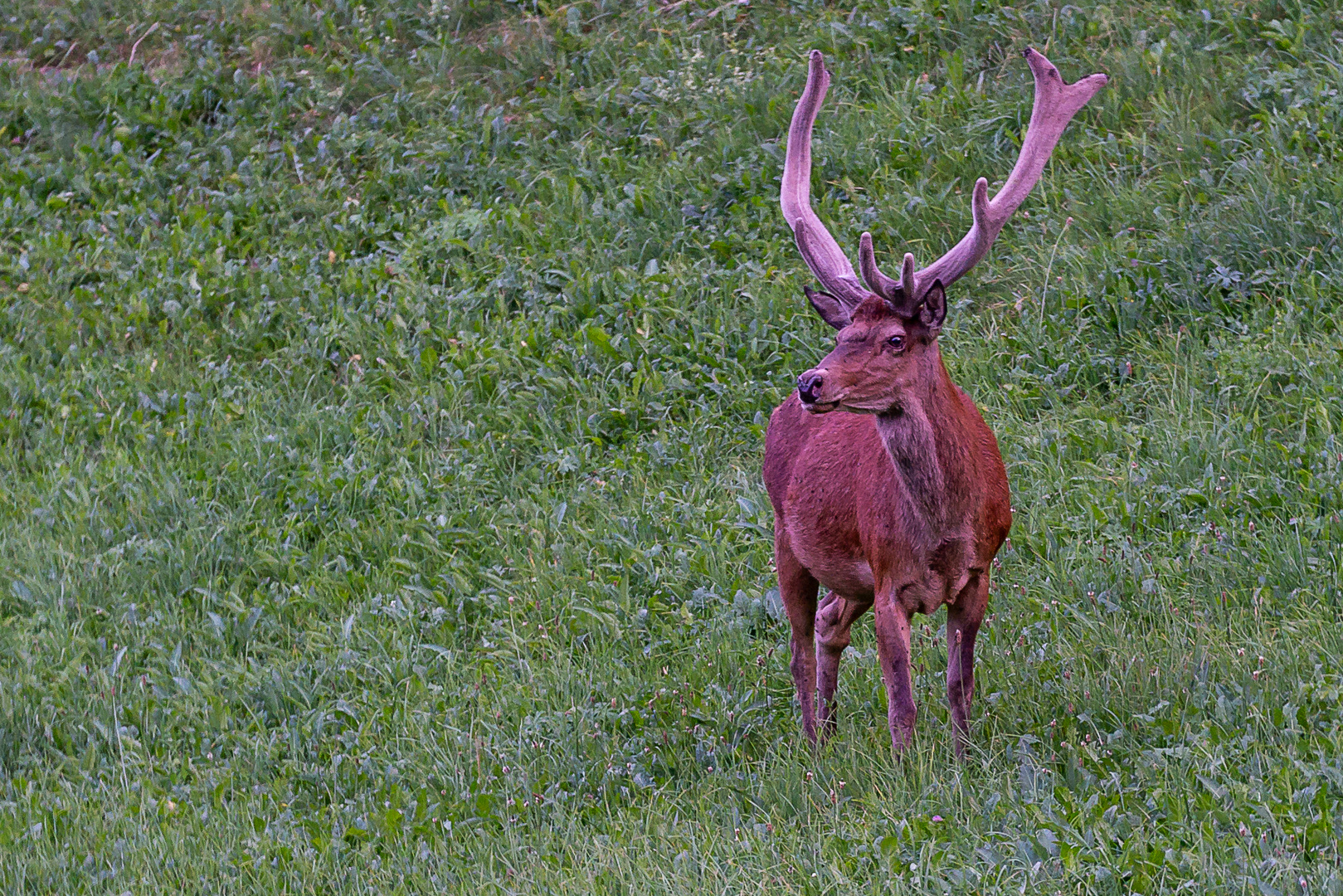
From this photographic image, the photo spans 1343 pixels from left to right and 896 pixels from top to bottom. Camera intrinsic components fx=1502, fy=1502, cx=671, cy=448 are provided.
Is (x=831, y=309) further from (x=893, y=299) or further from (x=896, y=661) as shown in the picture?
(x=896, y=661)

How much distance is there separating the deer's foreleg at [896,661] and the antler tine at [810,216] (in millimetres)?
1021

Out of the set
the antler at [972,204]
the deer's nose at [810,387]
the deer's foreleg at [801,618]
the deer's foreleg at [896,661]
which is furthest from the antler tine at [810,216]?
the deer's foreleg at [801,618]

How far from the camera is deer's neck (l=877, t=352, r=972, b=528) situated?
193 inches

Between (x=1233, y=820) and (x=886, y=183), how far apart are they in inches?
238

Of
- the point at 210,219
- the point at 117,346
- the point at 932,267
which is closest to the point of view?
the point at 932,267

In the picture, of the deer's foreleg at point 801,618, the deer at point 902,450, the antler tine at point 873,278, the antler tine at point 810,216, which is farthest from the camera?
the deer's foreleg at point 801,618

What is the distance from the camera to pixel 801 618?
242 inches

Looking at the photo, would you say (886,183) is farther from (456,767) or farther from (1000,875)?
(1000,875)

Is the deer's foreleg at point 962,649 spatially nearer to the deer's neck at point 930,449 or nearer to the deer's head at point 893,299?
the deer's neck at point 930,449

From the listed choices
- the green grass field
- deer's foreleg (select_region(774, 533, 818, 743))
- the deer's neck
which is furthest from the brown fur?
the green grass field

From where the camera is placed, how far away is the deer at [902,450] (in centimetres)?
481

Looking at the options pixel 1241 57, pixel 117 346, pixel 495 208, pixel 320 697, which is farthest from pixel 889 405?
pixel 117 346

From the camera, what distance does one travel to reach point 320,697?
23.4ft

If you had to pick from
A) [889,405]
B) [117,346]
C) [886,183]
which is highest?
[889,405]
